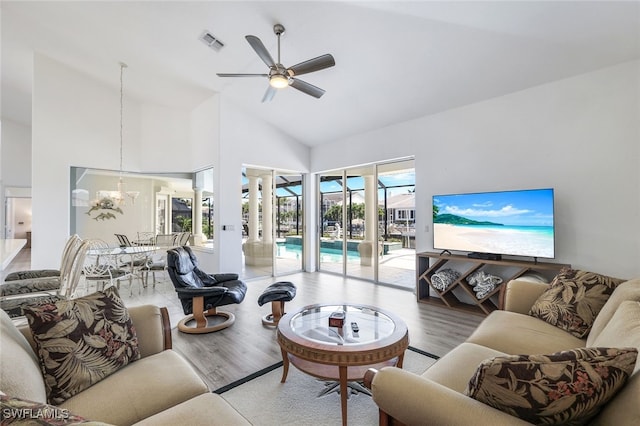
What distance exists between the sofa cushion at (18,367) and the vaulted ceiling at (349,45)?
11.5ft

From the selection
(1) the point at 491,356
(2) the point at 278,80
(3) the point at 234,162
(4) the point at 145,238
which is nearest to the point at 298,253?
(3) the point at 234,162

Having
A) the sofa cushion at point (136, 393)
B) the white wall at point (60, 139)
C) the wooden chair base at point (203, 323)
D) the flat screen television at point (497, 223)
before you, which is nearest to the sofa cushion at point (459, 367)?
the sofa cushion at point (136, 393)

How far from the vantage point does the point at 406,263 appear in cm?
565

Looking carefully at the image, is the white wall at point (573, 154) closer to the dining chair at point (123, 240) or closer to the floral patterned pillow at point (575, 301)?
the floral patterned pillow at point (575, 301)

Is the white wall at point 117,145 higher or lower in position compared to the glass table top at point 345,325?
higher

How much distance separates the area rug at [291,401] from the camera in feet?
6.05

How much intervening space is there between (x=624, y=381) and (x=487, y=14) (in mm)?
3130

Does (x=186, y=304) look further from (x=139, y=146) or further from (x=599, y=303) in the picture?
(x=139, y=146)

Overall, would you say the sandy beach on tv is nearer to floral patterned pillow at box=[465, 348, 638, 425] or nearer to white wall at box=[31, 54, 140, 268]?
floral patterned pillow at box=[465, 348, 638, 425]

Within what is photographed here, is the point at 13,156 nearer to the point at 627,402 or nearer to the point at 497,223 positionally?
the point at 497,223

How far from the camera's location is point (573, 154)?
336 cm

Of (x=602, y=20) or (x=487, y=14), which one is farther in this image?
(x=487, y=14)

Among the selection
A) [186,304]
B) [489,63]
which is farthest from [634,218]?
[186,304]

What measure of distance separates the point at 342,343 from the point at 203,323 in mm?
1906
